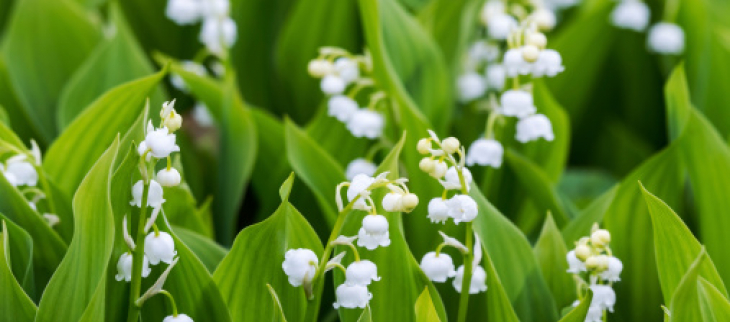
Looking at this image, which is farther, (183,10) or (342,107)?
(183,10)

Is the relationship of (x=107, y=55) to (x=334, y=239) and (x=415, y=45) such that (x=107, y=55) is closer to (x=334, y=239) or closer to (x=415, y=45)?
(x=415, y=45)

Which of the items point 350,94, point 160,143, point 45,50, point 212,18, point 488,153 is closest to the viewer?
point 160,143

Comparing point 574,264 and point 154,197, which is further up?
point 154,197

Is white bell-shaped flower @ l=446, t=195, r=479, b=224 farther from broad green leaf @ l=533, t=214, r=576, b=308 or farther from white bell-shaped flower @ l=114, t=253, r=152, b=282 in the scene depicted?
white bell-shaped flower @ l=114, t=253, r=152, b=282

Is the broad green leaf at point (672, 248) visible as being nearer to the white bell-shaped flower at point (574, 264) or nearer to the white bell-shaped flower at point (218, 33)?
the white bell-shaped flower at point (574, 264)

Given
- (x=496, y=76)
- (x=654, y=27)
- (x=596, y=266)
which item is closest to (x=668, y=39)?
(x=654, y=27)

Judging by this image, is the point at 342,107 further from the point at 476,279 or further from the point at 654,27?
the point at 654,27

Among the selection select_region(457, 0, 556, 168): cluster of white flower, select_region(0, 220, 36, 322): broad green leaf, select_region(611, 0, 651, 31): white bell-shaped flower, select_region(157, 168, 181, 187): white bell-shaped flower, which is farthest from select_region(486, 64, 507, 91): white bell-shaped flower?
select_region(0, 220, 36, 322): broad green leaf
